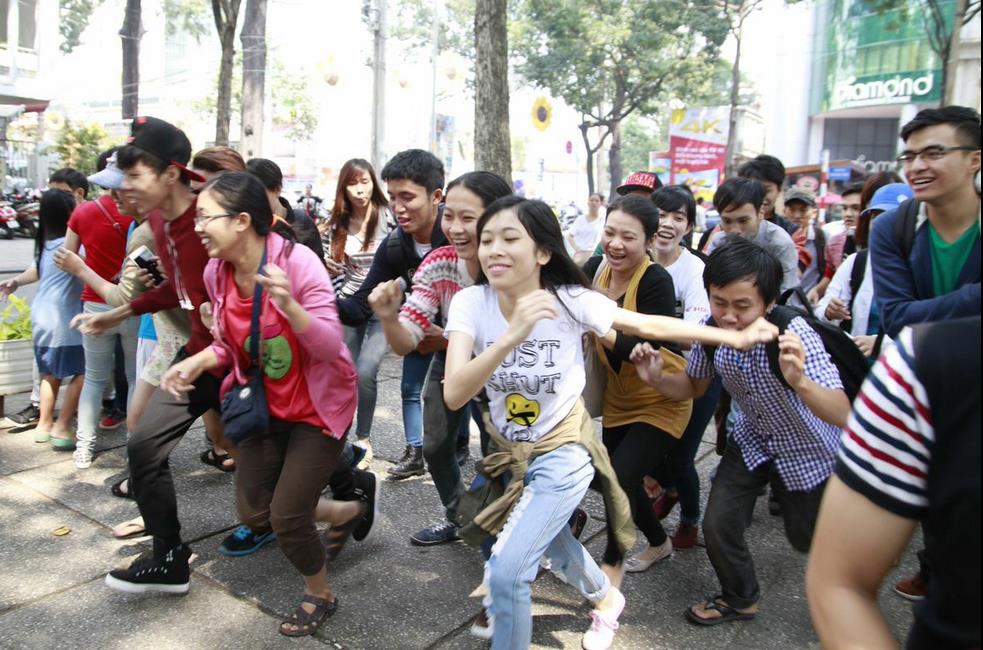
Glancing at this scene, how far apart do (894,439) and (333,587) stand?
279 centimetres

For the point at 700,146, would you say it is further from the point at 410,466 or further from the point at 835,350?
the point at 835,350

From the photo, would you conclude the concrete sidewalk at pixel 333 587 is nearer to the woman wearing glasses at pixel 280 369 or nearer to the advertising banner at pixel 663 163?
the woman wearing glasses at pixel 280 369

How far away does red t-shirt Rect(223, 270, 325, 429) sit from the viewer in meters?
2.99

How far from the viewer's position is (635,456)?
10.5ft

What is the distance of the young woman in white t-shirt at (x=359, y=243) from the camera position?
4770 mm

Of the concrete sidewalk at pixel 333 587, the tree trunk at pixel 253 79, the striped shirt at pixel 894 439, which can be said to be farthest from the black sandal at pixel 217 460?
the tree trunk at pixel 253 79

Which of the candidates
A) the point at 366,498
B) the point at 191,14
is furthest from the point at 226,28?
the point at 191,14

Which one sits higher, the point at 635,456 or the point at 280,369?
the point at 280,369

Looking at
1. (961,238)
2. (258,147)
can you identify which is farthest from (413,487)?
(258,147)

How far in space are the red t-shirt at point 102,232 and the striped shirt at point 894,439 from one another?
4.48 meters

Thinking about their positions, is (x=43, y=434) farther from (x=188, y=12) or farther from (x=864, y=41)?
(x=864, y=41)

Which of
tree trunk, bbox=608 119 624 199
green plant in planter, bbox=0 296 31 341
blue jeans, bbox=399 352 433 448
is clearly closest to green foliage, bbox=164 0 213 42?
tree trunk, bbox=608 119 624 199

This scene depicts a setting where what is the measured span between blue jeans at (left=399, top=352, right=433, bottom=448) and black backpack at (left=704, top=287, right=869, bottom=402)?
2277mm

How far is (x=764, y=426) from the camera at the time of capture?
3.01 m
